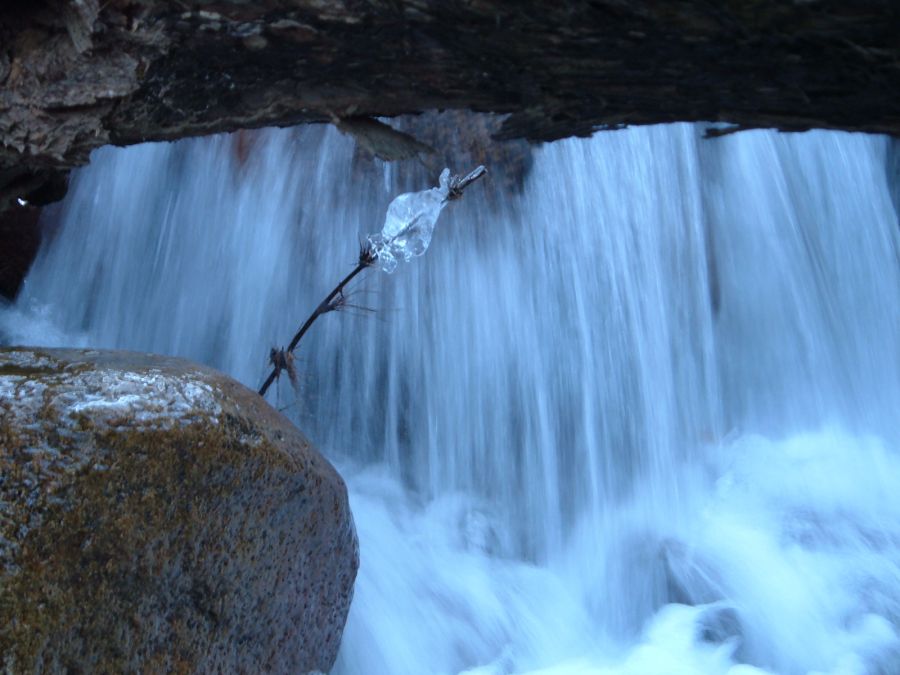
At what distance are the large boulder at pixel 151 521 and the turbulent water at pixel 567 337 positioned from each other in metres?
1.60

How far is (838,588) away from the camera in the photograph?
452cm

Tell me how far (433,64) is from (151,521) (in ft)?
5.35

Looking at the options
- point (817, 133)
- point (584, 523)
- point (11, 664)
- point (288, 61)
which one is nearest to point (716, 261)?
point (817, 133)

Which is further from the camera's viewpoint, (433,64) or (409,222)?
(409,222)

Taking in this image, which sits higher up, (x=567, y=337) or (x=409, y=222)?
(x=409, y=222)

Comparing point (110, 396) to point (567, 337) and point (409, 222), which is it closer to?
point (409, 222)

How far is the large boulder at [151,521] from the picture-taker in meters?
2.49

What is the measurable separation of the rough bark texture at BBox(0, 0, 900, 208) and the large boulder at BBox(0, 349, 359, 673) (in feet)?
2.78

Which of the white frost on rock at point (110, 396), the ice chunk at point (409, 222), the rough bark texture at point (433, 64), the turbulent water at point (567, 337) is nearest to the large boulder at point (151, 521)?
the white frost on rock at point (110, 396)

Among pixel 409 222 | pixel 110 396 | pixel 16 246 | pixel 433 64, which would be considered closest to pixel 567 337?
pixel 409 222

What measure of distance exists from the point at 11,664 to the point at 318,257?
3368 millimetres

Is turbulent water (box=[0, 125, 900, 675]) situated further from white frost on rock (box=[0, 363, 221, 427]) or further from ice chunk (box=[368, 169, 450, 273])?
white frost on rock (box=[0, 363, 221, 427])

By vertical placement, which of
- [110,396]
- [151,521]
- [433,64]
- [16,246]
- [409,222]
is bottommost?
[151,521]

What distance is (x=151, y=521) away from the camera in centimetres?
266
